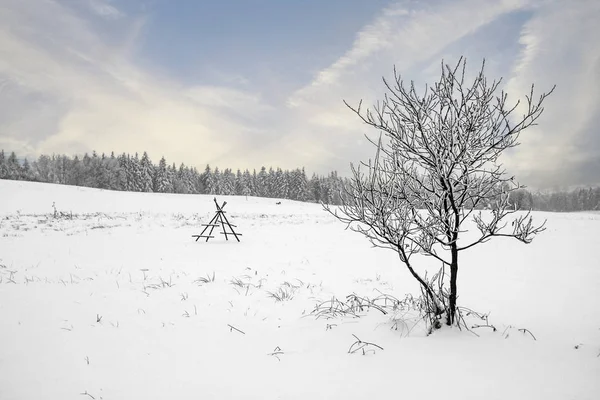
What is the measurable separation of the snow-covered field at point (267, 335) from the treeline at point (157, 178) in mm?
60930

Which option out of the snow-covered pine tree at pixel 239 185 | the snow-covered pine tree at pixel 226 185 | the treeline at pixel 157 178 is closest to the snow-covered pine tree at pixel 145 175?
the treeline at pixel 157 178

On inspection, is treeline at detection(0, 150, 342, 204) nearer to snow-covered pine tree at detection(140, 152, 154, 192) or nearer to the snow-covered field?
snow-covered pine tree at detection(140, 152, 154, 192)

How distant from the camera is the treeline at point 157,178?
74.0 m

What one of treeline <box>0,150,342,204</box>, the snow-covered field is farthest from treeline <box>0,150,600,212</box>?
the snow-covered field

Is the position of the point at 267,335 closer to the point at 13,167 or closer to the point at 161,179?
the point at 161,179

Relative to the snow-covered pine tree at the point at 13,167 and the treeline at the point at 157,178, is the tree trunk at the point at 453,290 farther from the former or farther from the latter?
the snow-covered pine tree at the point at 13,167

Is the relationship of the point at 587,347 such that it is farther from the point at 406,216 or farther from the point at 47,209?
the point at 47,209

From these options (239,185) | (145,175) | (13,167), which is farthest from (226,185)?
(13,167)

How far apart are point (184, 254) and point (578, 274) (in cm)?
1234

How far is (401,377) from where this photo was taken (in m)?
3.07

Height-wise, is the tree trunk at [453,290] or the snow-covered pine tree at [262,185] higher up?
the snow-covered pine tree at [262,185]

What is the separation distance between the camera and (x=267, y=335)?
4.35 m

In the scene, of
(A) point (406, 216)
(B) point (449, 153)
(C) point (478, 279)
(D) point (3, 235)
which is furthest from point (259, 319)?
(D) point (3, 235)

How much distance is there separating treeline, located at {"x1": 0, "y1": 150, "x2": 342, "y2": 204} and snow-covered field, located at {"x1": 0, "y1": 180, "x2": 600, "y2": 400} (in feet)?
200
